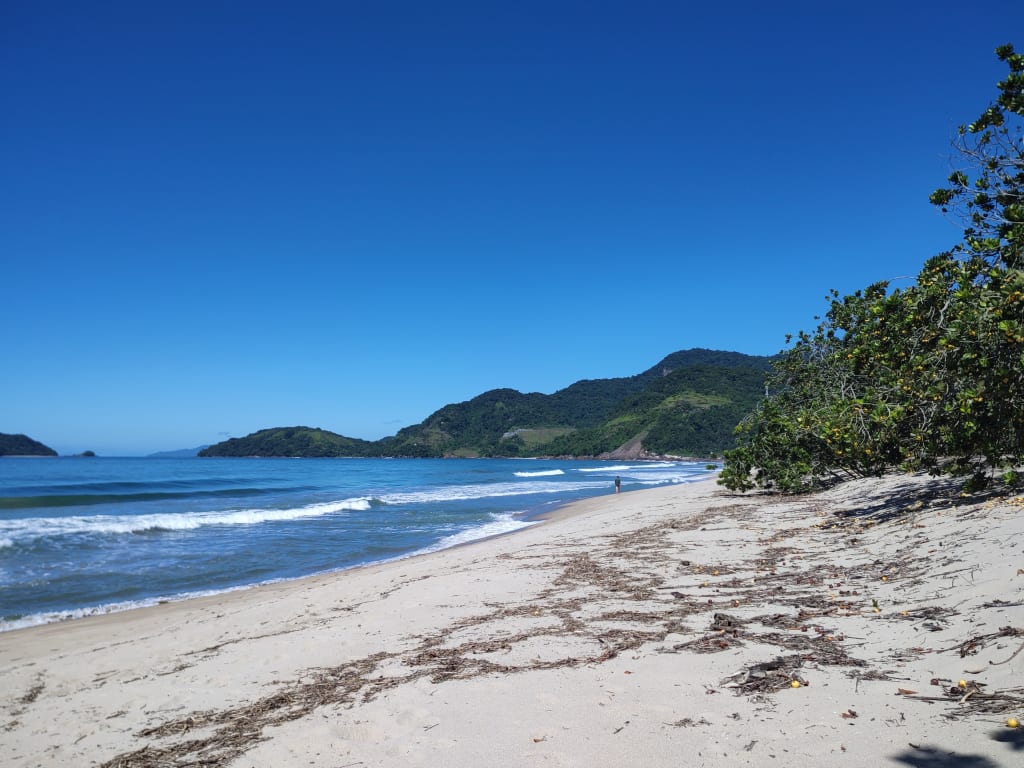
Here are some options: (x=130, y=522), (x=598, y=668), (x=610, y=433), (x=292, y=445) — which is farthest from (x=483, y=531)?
(x=292, y=445)

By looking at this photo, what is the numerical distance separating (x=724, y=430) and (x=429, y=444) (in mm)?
97364

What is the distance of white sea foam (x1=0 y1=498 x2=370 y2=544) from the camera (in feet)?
65.8

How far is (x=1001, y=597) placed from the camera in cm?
457

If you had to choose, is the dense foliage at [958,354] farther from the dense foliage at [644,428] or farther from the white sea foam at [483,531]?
the dense foliage at [644,428]

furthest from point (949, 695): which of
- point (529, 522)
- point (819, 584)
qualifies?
point (529, 522)

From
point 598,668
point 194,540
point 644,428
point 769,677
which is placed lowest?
point 194,540

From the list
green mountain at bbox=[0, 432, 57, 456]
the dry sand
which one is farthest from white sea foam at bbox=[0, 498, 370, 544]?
green mountain at bbox=[0, 432, 57, 456]

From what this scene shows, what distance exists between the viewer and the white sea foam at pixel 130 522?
65.8ft

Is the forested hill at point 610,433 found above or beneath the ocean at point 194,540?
above

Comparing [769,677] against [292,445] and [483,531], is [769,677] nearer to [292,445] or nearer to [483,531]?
[483,531]

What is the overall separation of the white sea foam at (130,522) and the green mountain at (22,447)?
158076 millimetres

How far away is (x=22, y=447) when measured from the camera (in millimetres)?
148500

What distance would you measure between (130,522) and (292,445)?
153766mm

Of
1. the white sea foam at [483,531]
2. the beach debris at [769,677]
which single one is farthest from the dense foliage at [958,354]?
the white sea foam at [483,531]
